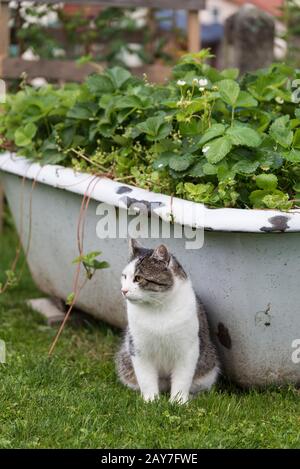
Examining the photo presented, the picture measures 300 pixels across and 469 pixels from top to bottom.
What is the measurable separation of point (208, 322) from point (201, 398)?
270mm

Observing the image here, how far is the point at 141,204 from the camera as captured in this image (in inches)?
114

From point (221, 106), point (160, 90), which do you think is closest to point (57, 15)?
point (160, 90)

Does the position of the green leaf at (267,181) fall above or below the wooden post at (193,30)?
below

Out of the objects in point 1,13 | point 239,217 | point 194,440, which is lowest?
point 194,440

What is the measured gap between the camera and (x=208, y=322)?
293cm

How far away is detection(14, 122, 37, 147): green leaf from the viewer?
3.57 metres

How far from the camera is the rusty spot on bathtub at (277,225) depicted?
255 cm

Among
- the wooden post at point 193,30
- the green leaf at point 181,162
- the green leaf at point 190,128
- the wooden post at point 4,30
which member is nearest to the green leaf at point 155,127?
the green leaf at point 190,128

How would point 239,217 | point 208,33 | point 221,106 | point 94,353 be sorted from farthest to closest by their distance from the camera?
point 208,33 < point 94,353 < point 221,106 < point 239,217

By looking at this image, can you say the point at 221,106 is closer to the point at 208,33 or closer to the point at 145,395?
the point at 145,395

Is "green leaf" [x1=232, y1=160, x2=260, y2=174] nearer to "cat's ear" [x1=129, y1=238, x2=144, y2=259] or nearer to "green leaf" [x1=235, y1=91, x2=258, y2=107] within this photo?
"green leaf" [x1=235, y1=91, x2=258, y2=107]

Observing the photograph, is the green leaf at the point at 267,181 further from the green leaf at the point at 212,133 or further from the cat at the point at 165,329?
the cat at the point at 165,329

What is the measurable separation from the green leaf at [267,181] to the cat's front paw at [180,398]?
28.9 inches

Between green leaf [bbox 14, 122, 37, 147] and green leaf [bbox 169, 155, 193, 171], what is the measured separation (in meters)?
0.84
